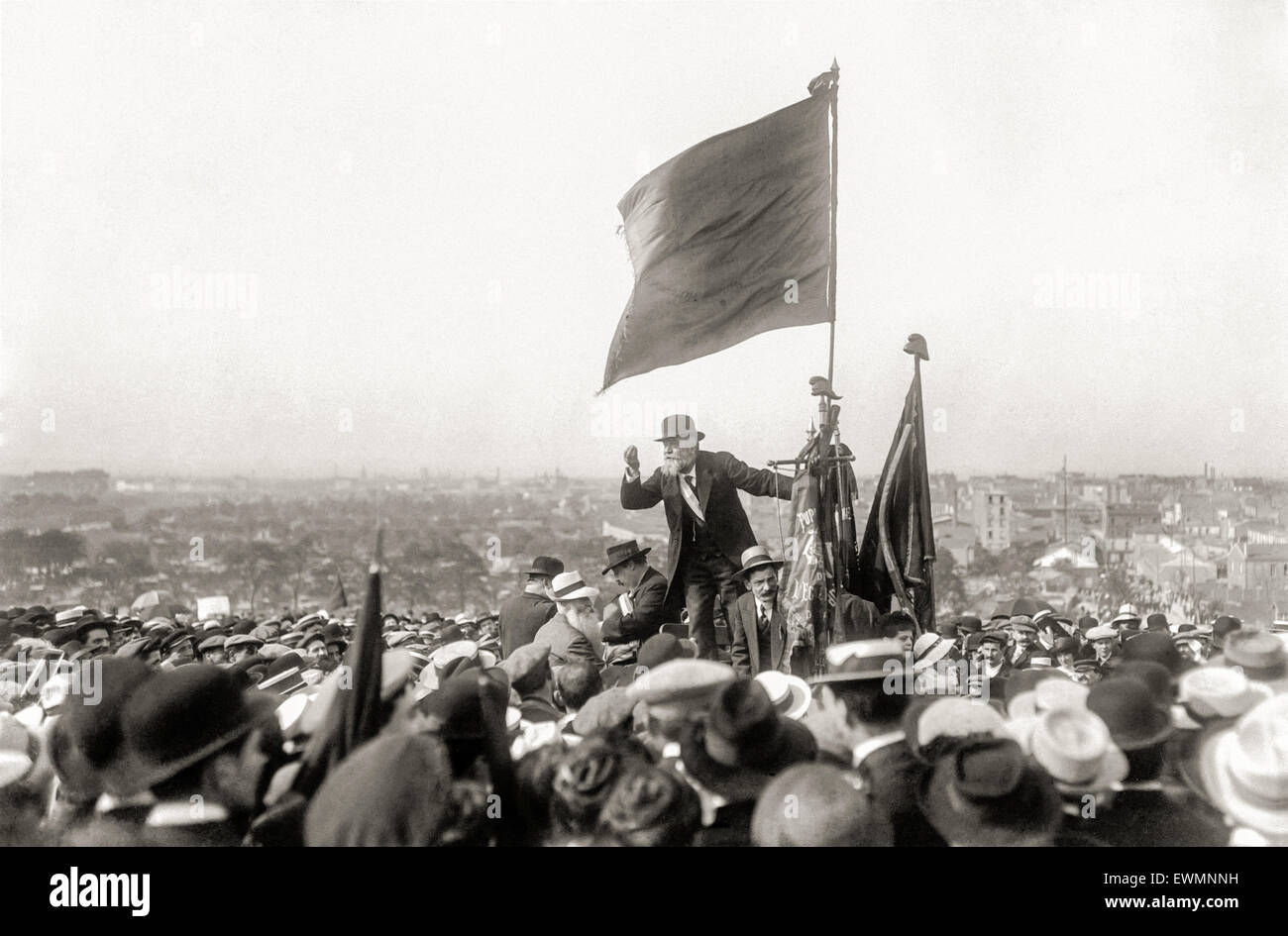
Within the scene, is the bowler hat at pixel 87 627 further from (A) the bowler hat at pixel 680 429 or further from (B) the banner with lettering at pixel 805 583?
(B) the banner with lettering at pixel 805 583

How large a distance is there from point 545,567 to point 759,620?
1.50 meters

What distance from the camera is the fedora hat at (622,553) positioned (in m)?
6.67

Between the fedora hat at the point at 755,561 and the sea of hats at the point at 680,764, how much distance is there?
5.26 feet

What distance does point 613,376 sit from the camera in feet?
23.1

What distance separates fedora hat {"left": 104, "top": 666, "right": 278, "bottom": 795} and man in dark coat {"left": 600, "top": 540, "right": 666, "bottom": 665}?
249 cm

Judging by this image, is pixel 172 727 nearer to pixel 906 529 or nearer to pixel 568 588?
pixel 568 588

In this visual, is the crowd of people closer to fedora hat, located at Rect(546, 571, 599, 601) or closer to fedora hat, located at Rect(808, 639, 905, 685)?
fedora hat, located at Rect(808, 639, 905, 685)

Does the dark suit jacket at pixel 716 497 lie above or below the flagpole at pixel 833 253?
below

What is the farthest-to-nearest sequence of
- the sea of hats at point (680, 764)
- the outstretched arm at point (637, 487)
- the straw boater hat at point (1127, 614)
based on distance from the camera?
1. the straw boater hat at point (1127, 614)
2. the outstretched arm at point (637, 487)
3. the sea of hats at point (680, 764)

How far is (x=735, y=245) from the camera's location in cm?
696
